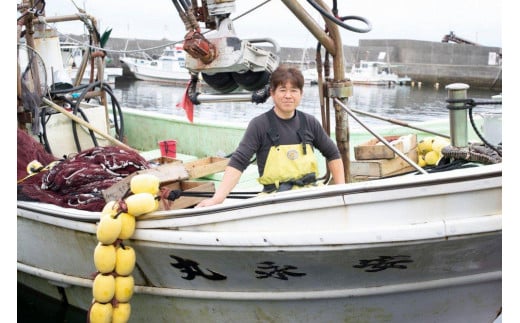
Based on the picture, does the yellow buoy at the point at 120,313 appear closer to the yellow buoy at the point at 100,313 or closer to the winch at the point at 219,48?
the yellow buoy at the point at 100,313

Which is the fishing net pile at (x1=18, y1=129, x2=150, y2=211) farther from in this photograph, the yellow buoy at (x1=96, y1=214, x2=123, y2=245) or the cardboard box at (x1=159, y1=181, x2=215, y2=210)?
the yellow buoy at (x1=96, y1=214, x2=123, y2=245)

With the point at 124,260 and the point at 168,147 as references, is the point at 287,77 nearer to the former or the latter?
the point at 124,260

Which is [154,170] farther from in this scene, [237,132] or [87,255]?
[237,132]

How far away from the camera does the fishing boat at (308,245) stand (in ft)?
10.7

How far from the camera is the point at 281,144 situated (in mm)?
3963

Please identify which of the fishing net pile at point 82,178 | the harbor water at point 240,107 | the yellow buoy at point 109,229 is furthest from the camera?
the harbor water at point 240,107

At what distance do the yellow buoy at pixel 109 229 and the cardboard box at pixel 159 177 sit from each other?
652 mm

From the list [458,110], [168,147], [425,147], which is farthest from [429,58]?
[458,110]

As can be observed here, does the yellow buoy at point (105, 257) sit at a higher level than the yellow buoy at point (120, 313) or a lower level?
higher

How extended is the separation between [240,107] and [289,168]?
2682cm

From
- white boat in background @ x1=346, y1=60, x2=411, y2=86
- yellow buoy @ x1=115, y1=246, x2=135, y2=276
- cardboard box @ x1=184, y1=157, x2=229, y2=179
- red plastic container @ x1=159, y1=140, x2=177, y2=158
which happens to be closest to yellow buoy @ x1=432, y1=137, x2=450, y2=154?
cardboard box @ x1=184, y1=157, x2=229, y2=179

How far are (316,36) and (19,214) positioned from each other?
2.93 m

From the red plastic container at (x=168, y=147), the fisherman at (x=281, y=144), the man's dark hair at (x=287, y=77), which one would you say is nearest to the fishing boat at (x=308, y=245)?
the fisherman at (x=281, y=144)

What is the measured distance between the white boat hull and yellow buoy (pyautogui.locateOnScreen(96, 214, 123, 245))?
21cm
